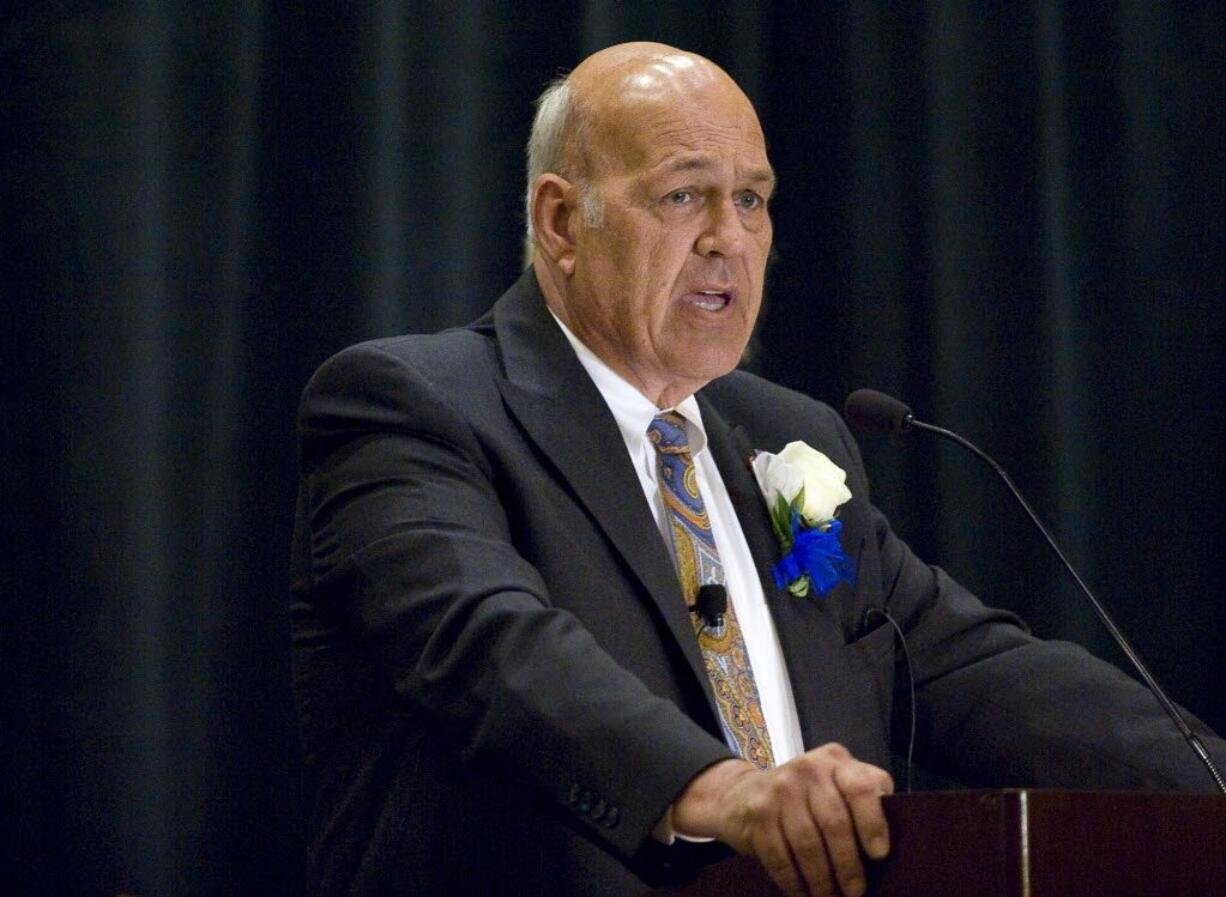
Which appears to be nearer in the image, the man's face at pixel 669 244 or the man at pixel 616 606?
the man at pixel 616 606

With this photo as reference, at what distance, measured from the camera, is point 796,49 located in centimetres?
335

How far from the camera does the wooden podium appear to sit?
118 centimetres

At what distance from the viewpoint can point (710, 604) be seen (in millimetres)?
2123

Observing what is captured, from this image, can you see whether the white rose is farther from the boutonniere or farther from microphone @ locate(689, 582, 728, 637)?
microphone @ locate(689, 582, 728, 637)

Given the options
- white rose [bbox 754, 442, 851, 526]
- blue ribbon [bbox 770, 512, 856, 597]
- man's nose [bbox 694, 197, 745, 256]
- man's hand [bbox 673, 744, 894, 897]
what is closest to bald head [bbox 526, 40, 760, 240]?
man's nose [bbox 694, 197, 745, 256]

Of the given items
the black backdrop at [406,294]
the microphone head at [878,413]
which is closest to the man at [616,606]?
the microphone head at [878,413]

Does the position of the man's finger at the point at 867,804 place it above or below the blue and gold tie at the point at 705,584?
above

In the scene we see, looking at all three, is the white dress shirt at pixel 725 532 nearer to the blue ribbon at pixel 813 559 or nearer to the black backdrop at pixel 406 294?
the blue ribbon at pixel 813 559

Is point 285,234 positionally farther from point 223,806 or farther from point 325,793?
point 325,793

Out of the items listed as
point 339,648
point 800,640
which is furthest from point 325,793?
point 800,640

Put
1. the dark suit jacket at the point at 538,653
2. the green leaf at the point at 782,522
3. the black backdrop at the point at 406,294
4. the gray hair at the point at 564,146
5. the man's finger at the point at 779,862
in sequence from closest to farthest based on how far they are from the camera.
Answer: the man's finger at the point at 779,862 < the dark suit jacket at the point at 538,653 < the green leaf at the point at 782,522 < the gray hair at the point at 564,146 < the black backdrop at the point at 406,294

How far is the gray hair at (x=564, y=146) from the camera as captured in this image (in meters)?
2.44

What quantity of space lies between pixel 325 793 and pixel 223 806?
0.78m

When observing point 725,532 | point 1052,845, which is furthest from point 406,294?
point 1052,845
